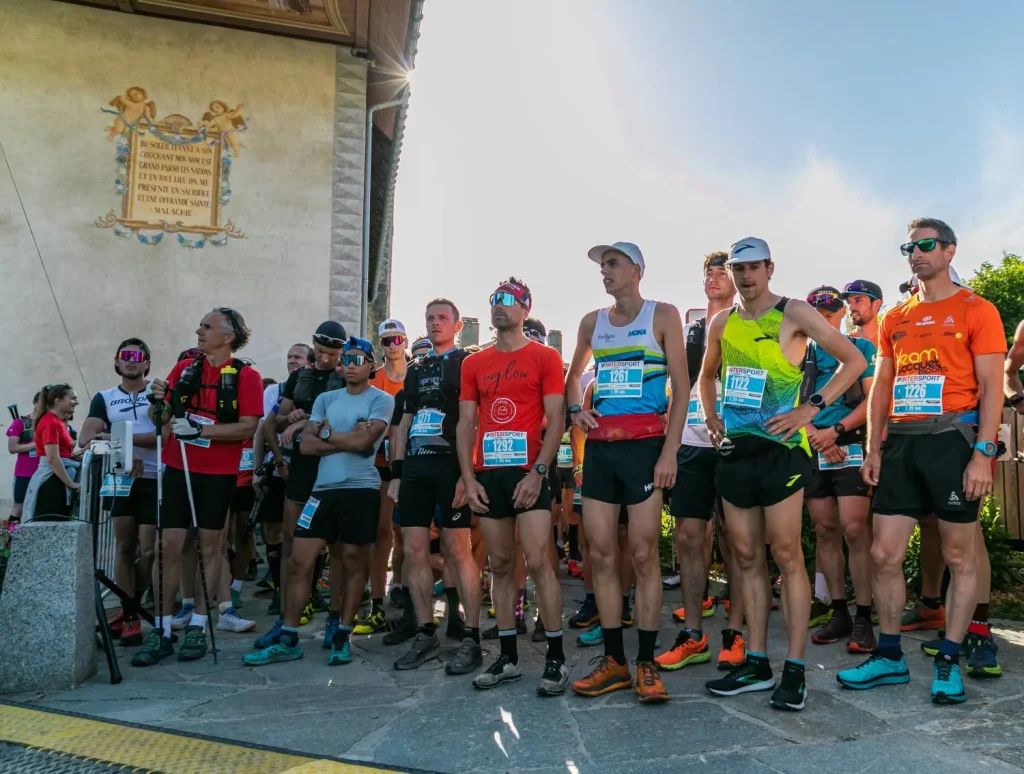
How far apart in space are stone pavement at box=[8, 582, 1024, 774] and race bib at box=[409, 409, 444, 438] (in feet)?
4.56

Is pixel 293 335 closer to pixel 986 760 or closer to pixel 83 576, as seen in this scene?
pixel 83 576

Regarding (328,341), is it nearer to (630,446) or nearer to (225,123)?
(630,446)

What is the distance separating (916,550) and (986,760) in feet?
13.2

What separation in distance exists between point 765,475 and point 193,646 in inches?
143

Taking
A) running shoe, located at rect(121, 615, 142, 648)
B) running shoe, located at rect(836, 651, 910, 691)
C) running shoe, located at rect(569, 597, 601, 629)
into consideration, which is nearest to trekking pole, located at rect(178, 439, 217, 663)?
running shoe, located at rect(121, 615, 142, 648)

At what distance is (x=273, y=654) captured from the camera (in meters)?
4.70

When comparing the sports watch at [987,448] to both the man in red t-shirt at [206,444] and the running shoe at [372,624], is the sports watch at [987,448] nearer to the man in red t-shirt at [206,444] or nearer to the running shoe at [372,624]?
the running shoe at [372,624]

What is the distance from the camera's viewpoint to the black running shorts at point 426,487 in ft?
15.8

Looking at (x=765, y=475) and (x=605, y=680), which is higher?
(x=765, y=475)

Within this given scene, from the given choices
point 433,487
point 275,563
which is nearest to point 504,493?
point 433,487

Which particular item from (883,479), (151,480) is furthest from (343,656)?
(883,479)

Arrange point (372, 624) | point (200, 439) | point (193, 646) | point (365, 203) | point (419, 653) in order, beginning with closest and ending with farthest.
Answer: point (419, 653)
point (193, 646)
point (200, 439)
point (372, 624)
point (365, 203)

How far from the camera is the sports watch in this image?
147 inches

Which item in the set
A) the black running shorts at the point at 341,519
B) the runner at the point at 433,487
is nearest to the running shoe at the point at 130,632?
the black running shorts at the point at 341,519
